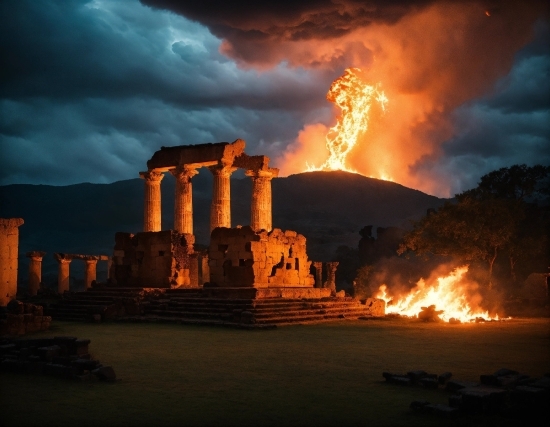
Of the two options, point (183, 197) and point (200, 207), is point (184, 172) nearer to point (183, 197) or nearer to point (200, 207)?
point (183, 197)

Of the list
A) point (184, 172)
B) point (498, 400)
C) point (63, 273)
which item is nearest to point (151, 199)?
point (184, 172)

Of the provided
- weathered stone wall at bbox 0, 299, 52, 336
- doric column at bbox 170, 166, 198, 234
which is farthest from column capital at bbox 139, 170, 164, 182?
weathered stone wall at bbox 0, 299, 52, 336

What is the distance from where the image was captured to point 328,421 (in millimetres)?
7027

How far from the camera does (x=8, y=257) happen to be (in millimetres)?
26000

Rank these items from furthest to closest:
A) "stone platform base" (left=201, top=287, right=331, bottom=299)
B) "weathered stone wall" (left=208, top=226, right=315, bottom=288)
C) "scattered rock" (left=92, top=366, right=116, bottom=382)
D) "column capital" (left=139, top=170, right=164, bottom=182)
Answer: "column capital" (left=139, top=170, right=164, bottom=182) < "weathered stone wall" (left=208, top=226, right=315, bottom=288) < "stone platform base" (left=201, top=287, right=331, bottom=299) < "scattered rock" (left=92, top=366, right=116, bottom=382)

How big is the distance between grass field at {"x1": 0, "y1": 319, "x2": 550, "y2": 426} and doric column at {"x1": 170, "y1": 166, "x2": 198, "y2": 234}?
16.0m

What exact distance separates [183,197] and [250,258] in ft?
32.2

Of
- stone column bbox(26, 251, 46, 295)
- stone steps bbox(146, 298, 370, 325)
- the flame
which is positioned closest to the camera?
stone steps bbox(146, 298, 370, 325)

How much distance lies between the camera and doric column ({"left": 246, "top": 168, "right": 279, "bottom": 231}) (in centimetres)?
3291

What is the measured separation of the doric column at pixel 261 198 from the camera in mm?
32906

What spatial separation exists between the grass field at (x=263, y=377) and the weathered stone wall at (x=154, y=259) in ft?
31.4

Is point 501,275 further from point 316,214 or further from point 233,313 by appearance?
point 316,214

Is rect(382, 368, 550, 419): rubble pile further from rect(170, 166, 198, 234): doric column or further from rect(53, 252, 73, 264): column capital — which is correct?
rect(53, 252, 73, 264): column capital

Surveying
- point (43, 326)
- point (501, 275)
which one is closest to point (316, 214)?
point (501, 275)
